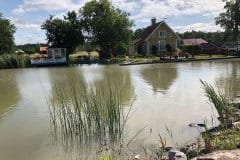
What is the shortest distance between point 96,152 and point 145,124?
291cm

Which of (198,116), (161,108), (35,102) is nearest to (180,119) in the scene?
(198,116)

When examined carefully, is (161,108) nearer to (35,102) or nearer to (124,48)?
(35,102)

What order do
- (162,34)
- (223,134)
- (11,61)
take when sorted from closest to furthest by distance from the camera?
(223,134) < (11,61) < (162,34)

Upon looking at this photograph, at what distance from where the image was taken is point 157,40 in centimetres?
5819

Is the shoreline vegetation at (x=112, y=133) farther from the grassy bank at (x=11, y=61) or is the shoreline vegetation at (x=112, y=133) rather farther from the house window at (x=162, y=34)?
the house window at (x=162, y=34)

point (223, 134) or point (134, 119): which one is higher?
point (223, 134)

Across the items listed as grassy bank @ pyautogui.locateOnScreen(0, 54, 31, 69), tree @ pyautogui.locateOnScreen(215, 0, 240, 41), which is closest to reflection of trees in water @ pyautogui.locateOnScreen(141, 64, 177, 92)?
grassy bank @ pyautogui.locateOnScreen(0, 54, 31, 69)

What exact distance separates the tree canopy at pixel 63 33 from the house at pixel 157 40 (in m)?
10.6

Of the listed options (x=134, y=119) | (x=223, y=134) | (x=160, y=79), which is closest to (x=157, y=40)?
(x=160, y=79)

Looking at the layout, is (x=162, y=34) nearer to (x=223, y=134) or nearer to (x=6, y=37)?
(x=6, y=37)

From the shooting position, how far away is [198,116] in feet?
39.0

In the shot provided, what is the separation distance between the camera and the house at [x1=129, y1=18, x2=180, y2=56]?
57594 millimetres

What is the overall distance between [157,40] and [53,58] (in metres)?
16.9

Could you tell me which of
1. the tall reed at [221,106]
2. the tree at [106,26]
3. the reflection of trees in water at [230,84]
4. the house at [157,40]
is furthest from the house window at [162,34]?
the tall reed at [221,106]
